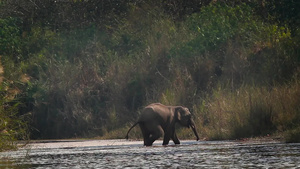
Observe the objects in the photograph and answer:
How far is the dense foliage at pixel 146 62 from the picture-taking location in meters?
25.0

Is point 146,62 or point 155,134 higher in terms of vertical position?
point 146,62

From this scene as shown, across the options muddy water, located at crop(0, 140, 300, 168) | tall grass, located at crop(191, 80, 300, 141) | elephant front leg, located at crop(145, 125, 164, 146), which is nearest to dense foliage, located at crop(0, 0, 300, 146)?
tall grass, located at crop(191, 80, 300, 141)

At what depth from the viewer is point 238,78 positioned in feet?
93.7

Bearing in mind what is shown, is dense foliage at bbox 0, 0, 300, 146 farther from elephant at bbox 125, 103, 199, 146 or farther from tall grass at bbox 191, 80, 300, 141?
elephant at bbox 125, 103, 199, 146

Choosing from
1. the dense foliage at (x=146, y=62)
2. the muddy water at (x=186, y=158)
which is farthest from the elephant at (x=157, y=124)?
the muddy water at (x=186, y=158)

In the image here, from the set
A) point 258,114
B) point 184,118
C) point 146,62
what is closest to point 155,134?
point 184,118

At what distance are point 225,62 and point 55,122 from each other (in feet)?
24.4

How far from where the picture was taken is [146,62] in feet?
104

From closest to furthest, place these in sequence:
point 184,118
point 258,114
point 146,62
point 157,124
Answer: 1. point 258,114
2. point 157,124
3. point 184,118
4. point 146,62

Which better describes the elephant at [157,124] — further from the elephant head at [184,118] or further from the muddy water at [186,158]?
the muddy water at [186,158]

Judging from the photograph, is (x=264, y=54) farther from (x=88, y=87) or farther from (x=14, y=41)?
(x=14, y=41)

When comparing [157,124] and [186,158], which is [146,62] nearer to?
[157,124]

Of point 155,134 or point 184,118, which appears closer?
point 155,134

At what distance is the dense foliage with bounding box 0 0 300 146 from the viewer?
24984 millimetres
